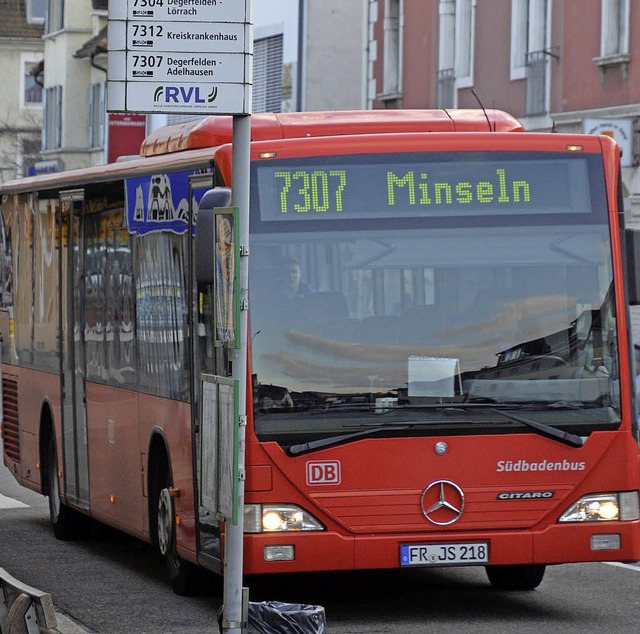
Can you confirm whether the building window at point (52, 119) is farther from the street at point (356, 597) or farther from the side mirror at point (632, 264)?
the side mirror at point (632, 264)

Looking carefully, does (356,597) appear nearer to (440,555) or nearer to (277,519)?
(440,555)

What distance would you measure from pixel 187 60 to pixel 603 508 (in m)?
3.73

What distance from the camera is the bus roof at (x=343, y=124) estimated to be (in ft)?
36.9

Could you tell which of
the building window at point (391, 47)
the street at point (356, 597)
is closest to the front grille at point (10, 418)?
the street at point (356, 597)

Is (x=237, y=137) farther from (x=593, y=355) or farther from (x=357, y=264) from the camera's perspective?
(x=593, y=355)

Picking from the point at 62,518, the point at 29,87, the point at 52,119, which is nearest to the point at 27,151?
the point at 29,87

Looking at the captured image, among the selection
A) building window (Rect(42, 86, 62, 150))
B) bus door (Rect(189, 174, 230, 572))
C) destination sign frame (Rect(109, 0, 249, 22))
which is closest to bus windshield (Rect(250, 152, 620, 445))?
bus door (Rect(189, 174, 230, 572))

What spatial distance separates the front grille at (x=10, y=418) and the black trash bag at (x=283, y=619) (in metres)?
8.85

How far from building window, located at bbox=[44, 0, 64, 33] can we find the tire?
53.3m

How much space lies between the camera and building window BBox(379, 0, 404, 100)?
39.4 m

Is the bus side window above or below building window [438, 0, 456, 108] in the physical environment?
below

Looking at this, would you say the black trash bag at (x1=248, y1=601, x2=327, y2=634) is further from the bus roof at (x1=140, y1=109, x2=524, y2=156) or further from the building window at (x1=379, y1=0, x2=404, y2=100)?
the building window at (x1=379, y1=0, x2=404, y2=100)

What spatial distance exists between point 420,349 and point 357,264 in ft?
1.80

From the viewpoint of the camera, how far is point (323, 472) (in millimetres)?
10344
